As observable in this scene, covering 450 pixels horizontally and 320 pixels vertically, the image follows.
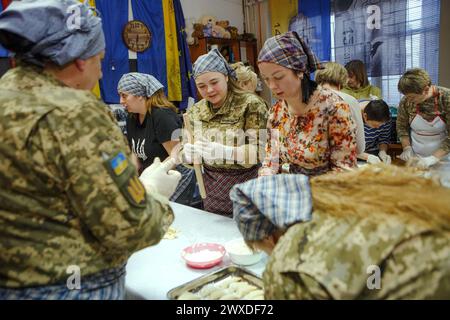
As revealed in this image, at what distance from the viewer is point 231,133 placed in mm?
2277

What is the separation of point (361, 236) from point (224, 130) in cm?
164

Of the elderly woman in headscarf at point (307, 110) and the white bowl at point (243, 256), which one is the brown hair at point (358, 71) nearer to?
the elderly woman in headscarf at point (307, 110)

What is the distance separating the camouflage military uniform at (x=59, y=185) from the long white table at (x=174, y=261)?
0.42m

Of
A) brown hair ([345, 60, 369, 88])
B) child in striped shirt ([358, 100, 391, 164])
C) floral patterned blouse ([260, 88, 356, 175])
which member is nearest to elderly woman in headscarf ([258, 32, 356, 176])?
floral patterned blouse ([260, 88, 356, 175])

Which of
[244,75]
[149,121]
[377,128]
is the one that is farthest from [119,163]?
[377,128]

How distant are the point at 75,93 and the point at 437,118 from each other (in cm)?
333

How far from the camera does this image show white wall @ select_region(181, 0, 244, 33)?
19.7 ft

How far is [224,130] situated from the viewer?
2.31 m

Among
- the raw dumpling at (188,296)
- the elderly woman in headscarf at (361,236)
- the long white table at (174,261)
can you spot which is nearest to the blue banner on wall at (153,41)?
the long white table at (174,261)

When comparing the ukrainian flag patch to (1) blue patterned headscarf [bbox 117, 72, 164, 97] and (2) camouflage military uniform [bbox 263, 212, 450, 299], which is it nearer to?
(2) camouflage military uniform [bbox 263, 212, 450, 299]

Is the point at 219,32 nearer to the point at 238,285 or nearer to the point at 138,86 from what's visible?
the point at 138,86

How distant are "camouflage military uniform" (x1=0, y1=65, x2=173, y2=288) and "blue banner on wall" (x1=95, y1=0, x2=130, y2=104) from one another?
416 cm

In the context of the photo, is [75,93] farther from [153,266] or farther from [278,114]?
[278,114]
